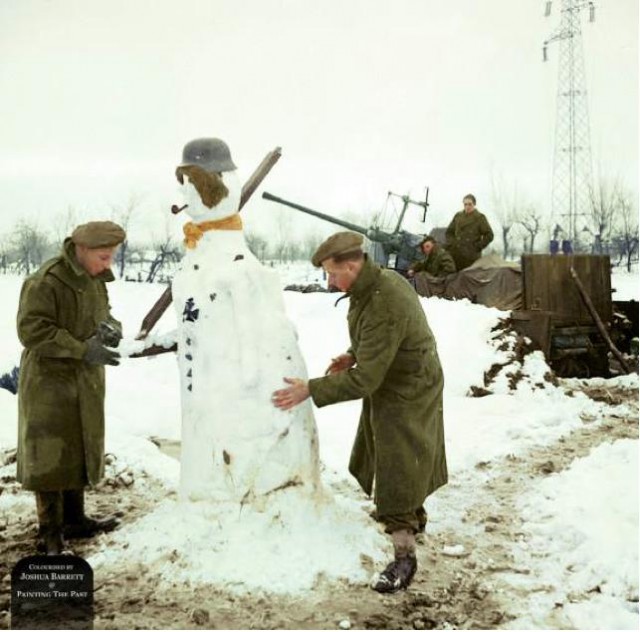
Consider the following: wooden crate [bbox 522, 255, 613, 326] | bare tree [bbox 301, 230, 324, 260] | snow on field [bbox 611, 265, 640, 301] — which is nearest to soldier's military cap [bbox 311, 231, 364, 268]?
bare tree [bbox 301, 230, 324, 260]

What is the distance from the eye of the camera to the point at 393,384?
285cm

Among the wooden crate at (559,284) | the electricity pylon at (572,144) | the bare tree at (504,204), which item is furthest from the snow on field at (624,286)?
the electricity pylon at (572,144)

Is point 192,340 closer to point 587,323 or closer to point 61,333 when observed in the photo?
point 61,333

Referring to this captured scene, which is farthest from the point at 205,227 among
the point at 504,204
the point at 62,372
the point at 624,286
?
the point at 624,286

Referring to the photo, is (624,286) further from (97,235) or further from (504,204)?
(97,235)

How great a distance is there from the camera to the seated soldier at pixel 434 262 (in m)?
7.24

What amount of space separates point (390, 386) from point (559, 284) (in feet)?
17.0

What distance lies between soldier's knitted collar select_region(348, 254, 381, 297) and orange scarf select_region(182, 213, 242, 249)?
1.95ft

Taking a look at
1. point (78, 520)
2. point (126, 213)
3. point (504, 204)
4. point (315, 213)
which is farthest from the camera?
point (504, 204)

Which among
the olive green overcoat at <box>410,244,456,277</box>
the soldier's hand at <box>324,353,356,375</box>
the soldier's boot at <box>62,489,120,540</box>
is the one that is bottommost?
the soldier's boot at <box>62,489,120,540</box>

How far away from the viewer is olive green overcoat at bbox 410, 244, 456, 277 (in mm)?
7632

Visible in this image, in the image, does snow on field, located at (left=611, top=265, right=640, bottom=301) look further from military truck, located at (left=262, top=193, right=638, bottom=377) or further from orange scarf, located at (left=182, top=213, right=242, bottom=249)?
orange scarf, located at (left=182, top=213, right=242, bottom=249)

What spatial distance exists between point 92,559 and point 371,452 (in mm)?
1344

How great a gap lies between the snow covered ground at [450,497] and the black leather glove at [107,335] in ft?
2.70
